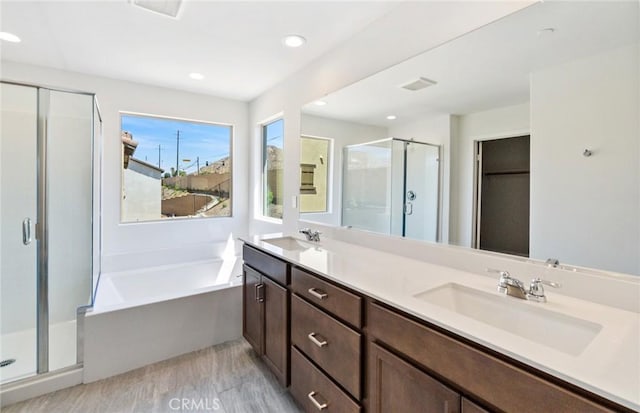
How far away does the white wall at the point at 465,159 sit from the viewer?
1.44 metres

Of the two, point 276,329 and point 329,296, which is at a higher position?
point 329,296

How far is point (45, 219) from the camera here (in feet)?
7.33

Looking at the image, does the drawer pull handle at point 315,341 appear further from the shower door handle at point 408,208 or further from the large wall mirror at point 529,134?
the shower door handle at point 408,208

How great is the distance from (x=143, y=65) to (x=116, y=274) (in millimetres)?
2049

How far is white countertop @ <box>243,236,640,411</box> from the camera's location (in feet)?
2.18

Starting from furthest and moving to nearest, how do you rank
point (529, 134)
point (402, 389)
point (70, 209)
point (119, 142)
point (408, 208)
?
point (119, 142) → point (70, 209) → point (408, 208) → point (529, 134) → point (402, 389)

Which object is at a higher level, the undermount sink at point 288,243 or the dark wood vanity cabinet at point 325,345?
the undermount sink at point 288,243

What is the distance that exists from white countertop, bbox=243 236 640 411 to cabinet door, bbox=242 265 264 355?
0.39 metres

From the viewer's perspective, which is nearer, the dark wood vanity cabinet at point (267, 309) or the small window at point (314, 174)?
the dark wood vanity cabinet at point (267, 309)

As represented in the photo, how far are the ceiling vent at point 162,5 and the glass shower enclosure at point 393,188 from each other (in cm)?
145

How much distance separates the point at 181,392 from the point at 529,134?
95.3 inches

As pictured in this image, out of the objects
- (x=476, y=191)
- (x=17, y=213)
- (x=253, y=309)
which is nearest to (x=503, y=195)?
(x=476, y=191)

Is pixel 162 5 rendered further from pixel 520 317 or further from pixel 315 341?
pixel 520 317

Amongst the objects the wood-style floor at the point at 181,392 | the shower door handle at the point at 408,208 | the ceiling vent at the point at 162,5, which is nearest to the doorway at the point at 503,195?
the shower door handle at the point at 408,208
